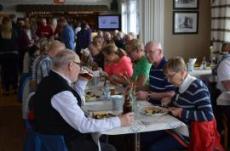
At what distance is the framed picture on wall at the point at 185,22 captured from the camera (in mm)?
6145

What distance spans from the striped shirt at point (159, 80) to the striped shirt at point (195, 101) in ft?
2.01

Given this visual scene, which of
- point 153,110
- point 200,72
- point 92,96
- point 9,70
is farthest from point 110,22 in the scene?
point 153,110

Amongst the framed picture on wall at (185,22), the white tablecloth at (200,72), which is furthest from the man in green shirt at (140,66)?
the framed picture on wall at (185,22)

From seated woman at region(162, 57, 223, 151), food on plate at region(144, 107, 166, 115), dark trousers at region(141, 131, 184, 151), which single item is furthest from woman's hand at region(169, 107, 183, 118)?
dark trousers at region(141, 131, 184, 151)

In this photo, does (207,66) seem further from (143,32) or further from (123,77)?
(123,77)

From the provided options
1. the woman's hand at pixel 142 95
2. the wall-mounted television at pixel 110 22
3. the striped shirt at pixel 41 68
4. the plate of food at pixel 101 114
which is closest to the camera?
the plate of food at pixel 101 114

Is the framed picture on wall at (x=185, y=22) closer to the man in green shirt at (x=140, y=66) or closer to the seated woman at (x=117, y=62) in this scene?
the seated woman at (x=117, y=62)

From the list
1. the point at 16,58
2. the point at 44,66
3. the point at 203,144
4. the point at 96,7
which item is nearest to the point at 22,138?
the point at 44,66

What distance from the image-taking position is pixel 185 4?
20.1ft

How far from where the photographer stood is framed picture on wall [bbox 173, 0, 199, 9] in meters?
6.09

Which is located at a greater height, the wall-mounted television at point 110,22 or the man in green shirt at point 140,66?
the wall-mounted television at point 110,22

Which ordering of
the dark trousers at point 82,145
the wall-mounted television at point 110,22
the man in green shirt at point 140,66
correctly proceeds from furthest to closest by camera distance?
the wall-mounted television at point 110,22
the man in green shirt at point 140,66
the dark trousers at point 82,145

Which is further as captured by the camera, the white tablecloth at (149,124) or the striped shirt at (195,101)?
the striped shirt at (195,101)

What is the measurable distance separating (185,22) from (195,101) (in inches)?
150
